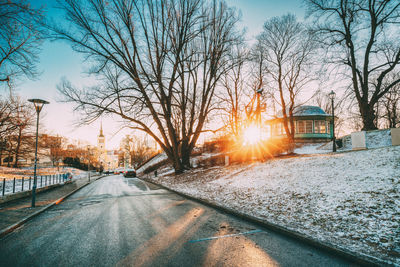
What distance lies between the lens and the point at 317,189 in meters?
7.16

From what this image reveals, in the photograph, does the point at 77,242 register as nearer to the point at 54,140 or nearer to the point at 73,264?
the point at 73,264

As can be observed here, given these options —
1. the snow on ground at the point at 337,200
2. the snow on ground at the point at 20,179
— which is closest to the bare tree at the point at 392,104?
the snow on ground at the point at 337,200

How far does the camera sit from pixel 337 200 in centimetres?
593

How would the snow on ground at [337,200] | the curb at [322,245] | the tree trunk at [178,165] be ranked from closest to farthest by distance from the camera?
the curb at [322,245]
the snow on ground at [337,200]
the tree trunk at [178,165]

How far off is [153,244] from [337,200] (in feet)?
17.7

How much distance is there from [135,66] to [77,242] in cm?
1494

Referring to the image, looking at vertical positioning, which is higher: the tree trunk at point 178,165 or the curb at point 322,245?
the tree trunk at point 178,165

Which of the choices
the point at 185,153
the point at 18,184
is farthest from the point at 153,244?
the point at 18,184

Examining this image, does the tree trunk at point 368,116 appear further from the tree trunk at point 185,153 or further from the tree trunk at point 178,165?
the tree trunk at point 178,165

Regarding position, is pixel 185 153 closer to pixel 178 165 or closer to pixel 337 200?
pixel 178 165

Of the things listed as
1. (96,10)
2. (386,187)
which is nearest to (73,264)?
(386,187)

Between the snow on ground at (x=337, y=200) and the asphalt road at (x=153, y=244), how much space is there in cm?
76

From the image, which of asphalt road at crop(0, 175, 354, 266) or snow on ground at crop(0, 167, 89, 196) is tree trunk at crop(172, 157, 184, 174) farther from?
asphalt road at crop(0, 175, 354, 266)

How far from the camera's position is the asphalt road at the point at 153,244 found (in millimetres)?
3508
